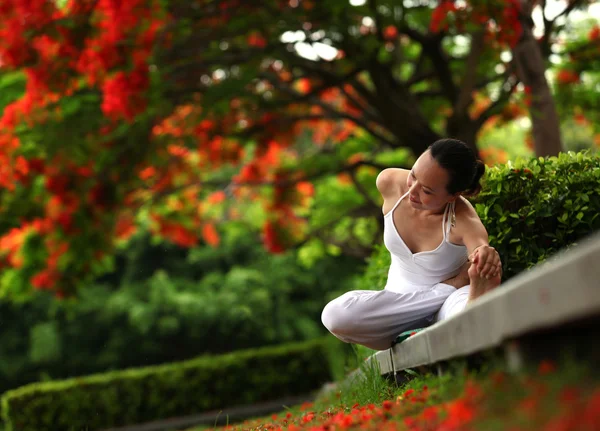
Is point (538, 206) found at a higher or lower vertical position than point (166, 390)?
higher

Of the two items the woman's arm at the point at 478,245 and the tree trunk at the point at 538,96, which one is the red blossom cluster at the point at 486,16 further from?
the woman's arm at the point at 478,245

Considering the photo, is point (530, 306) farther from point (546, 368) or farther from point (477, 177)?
point (477, 177)

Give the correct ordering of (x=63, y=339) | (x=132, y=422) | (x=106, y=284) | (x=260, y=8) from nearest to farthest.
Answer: (x=260, y=8)
(x=132, y=422)
(x=63, y=339)
(x=106, y=284)

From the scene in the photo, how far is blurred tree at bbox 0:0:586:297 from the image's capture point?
938cm

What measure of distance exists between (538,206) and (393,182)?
884 millimetres

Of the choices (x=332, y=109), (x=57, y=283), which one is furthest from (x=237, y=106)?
(x=57, y=283)

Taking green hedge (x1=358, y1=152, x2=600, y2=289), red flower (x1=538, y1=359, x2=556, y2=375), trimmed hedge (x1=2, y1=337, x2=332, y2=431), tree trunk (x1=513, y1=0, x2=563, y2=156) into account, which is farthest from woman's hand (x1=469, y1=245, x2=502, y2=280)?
trimmed hedge (x1=2, y1=337, x2=332, y2=431)

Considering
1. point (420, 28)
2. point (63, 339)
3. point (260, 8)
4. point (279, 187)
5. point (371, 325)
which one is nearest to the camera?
point (371, 325)

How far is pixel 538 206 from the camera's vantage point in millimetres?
4820

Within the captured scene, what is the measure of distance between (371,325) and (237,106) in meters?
8.94

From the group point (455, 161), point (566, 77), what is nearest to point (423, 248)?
point (455, 161)

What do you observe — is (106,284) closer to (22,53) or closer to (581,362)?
(22,53)

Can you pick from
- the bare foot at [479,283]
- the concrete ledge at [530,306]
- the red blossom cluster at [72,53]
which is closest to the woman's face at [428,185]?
the bare foot at [479,283]

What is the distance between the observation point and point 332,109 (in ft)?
40.2
